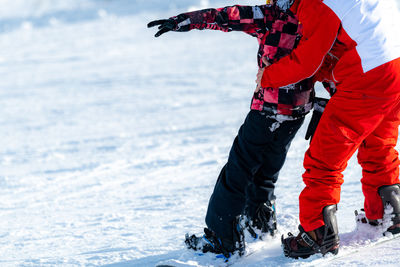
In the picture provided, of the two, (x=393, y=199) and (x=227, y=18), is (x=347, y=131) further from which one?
(x=227, y=18)

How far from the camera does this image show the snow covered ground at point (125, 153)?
9.66 ft

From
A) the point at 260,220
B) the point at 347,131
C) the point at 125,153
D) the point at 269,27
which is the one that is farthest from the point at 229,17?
the point at 125,153

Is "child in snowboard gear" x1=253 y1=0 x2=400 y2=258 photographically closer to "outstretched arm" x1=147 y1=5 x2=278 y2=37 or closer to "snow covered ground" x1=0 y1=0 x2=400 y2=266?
"outstretched arm" x1=147 y1=5 x2=278 y2=37

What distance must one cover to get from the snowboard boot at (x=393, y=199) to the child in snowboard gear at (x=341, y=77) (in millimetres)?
329

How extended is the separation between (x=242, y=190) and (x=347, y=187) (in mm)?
1494

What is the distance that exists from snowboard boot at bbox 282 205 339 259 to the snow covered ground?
6 cm

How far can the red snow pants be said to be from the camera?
83.7 inches

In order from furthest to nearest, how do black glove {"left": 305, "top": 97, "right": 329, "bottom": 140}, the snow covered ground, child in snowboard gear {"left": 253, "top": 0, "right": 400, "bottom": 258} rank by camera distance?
1. the snow covered ground
2. black glove {"left": 305, "top": 97, "right": 329, "bottom": 140}
3. child in snowboard gear {"left": 253, "top": 0, "right": 400, "bottom": 258}

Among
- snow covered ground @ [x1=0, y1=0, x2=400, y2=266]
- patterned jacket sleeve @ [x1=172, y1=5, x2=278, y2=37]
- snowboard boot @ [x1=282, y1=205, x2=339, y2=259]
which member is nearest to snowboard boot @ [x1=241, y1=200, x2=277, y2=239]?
snow covered ground @ [x1=0, y1=0, x2=400, y2=266]

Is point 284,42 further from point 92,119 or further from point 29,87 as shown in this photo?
point 29,87

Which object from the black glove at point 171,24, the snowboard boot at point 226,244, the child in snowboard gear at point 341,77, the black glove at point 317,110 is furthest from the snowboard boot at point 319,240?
the black glove at point 171,24

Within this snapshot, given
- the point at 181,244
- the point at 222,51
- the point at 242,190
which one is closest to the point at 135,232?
the point at 181,244

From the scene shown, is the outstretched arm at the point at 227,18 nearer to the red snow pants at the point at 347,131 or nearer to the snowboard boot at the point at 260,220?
the red snow pants at the point at 347,131

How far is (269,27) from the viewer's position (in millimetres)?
2297
